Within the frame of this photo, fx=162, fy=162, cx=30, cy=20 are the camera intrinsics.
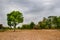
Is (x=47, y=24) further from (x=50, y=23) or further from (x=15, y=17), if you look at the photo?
(x=15, y=17)

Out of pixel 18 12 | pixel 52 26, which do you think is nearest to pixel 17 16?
pixel 18 12

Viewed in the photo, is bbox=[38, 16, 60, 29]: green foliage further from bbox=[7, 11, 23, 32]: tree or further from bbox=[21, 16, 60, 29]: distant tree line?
bbox=[7, 11, 23, 32]: tree

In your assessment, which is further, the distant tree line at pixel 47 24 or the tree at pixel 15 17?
the distant tree line at pixel 47 24

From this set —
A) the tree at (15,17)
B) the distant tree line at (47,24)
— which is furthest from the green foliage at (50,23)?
the tree at (15,17)

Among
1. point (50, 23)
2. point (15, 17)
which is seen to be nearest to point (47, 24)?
point (50, 23)

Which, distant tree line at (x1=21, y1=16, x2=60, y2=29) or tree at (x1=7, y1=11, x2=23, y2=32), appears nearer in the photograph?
tree at (x1=7, y1=11, x2=23, y2=32)

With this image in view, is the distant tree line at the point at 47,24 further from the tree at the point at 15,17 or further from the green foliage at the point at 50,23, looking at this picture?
the tree at the point at 15,17

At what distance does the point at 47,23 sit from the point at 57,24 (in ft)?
15.7

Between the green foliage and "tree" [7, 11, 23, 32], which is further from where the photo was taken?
the green foliage

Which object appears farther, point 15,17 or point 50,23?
point 50,23

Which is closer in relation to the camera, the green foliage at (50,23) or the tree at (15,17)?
the tree at (15,17)

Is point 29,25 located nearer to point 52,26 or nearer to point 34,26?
point 34,26

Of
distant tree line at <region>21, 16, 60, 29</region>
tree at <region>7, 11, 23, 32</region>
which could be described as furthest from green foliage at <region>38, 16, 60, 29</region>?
tree at <region>7, 11, 23, 32</region>

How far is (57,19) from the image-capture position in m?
72.8
